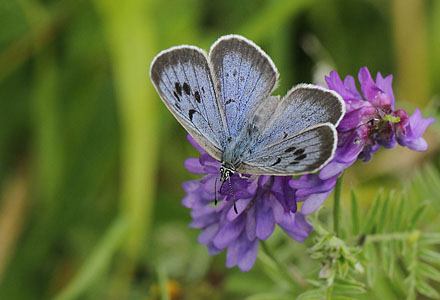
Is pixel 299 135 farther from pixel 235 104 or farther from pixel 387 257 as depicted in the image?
pixel 387 257

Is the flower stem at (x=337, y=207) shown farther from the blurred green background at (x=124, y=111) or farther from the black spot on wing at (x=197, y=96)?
the blurred green background at (x=124, y=111)

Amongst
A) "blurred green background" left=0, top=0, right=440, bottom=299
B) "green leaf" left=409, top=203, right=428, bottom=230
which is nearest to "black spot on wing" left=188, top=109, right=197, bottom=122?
"green leaf" left=409, top=203, right=428, bottom=230

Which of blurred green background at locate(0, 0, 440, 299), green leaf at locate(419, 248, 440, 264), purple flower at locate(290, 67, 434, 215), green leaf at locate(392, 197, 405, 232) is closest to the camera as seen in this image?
purple flower at locate(290, 67, 434, 215)

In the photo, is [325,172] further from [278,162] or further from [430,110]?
[430,110]

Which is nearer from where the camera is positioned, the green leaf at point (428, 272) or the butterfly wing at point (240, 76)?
the butterfly wing at point (240, 76)

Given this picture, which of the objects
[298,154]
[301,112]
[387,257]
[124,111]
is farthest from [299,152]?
[124,111]

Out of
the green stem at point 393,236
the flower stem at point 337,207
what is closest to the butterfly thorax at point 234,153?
the flower stem at point 337,207

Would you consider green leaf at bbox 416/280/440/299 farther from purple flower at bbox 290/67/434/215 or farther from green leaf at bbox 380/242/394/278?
purple flower at bbox 290/67/434/215
